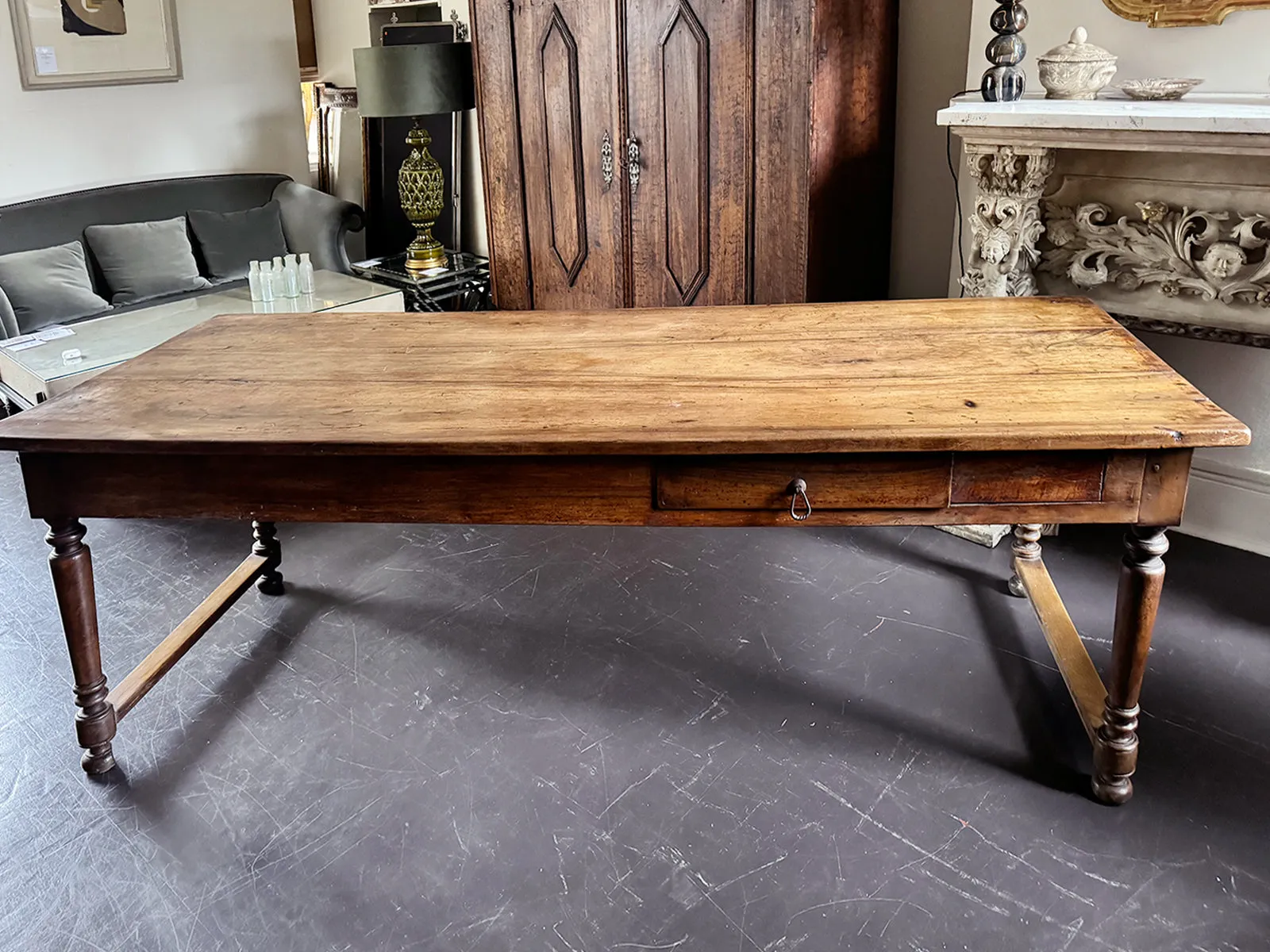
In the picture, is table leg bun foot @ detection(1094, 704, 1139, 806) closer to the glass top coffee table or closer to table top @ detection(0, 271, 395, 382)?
the glass top coffee table

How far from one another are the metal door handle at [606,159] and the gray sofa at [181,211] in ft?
5.97

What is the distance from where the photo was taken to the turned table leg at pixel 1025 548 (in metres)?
2.65

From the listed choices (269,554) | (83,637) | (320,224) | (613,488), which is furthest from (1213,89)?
(320,224)

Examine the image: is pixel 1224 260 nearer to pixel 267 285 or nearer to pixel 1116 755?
pixel 1116 755

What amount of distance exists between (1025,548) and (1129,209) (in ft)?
3.15

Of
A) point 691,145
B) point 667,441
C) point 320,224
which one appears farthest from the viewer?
point 320,224

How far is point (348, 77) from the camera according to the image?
556 centimetres

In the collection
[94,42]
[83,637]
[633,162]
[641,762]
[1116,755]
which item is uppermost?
[94,42]

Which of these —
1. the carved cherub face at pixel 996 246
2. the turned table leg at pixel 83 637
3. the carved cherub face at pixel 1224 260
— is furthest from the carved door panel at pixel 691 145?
the turned table leg at pixel 83 637

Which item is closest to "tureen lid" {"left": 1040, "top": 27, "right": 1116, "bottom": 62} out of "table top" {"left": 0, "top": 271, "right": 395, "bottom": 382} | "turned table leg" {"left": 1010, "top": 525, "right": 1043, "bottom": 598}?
"turned table leg" {"left": 1010, "top": 525, "right": 1043, "bottom": 598}

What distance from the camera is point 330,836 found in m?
1.96

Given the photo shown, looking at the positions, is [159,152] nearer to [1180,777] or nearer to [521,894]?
[521,894]

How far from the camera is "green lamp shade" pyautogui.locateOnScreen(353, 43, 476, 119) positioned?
4051mm

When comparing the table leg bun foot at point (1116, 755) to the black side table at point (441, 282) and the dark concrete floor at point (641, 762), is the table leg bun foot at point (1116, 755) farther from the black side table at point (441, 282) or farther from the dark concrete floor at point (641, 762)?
the black side table at point (441, 282)
